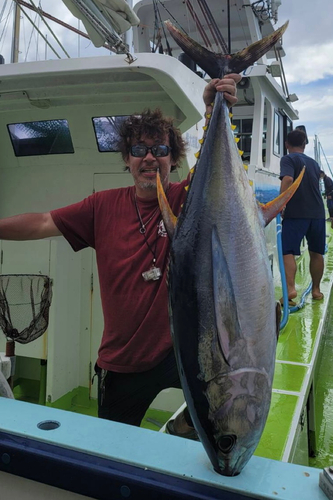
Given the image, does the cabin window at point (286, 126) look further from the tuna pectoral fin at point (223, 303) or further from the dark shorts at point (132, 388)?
the tuna pectoral fin at point (223, 303)

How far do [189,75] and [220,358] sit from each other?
2.40m

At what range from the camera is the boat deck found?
1.98 metres

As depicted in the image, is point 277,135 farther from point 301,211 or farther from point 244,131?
point 301,211

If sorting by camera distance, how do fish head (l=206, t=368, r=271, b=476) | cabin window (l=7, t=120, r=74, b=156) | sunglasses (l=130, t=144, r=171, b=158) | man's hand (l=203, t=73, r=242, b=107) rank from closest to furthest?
fish head (l=206, t=368, r=271, b=476), man's hand (l=203, t=73, r=242, b=107), sunglasses (l=130, t=144, r=171, b=158), cabin window (l=7, t=120, r=74, b=156)

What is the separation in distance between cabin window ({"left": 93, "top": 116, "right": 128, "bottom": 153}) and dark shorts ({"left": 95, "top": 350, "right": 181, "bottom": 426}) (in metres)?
2.39

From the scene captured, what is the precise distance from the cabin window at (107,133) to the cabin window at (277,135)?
3.42m

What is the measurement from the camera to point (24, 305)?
3424mm

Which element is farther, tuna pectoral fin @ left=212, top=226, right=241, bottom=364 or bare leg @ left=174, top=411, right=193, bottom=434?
bare leg @ left=174, top=411, right=193, bottom=434

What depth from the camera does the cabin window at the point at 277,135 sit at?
6.44 meters

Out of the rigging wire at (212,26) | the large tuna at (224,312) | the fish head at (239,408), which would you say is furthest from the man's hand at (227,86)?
the rigging wire at (212,26)

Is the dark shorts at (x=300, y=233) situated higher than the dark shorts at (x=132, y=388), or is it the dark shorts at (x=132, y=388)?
the dark shorts at (x=300, y=233)

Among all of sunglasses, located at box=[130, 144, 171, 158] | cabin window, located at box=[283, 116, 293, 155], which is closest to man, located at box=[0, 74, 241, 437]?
sunglasses, located at box=[130, 144, 171, 158]

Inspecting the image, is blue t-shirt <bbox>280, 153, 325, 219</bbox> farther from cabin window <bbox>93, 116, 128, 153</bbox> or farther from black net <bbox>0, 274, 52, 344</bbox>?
black net <bbox>0, 274, 52, 344</bbox>

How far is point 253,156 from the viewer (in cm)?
565
